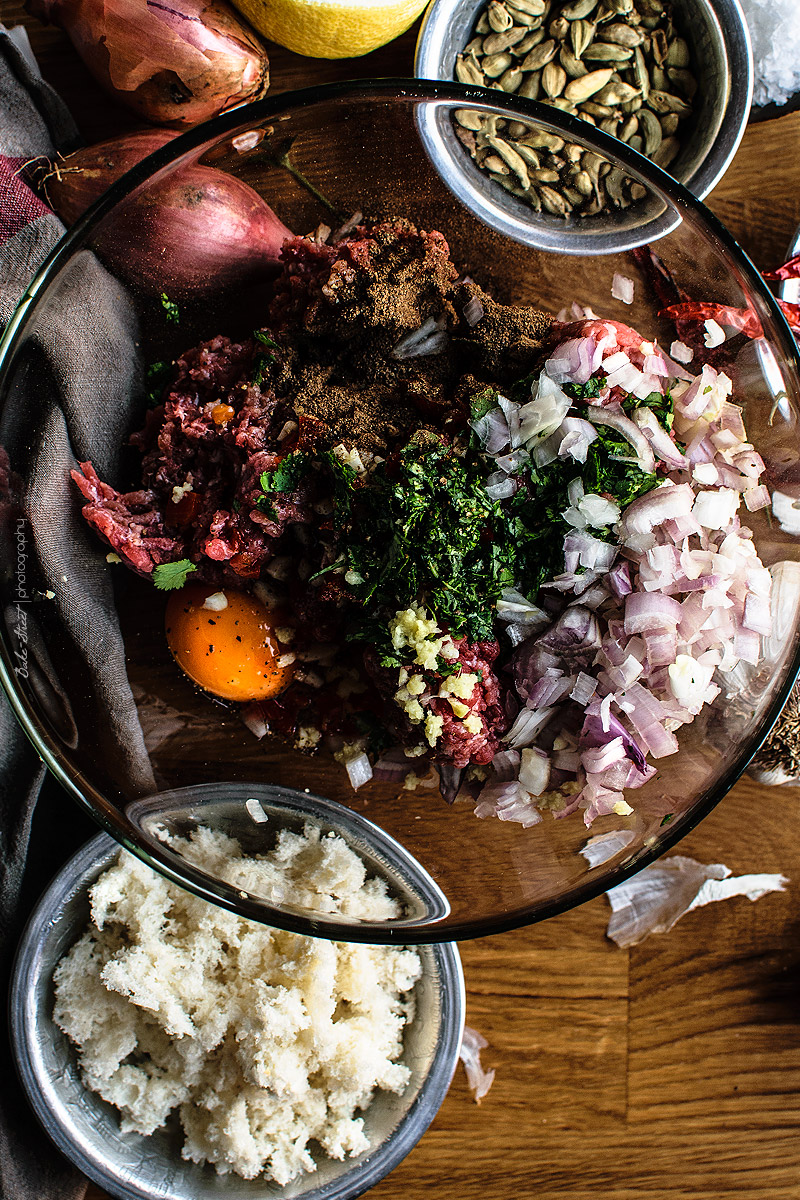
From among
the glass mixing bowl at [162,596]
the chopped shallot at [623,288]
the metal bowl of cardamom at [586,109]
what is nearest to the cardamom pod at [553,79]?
the metal bowl of cardamom at [586,109]

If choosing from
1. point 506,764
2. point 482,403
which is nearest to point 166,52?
point 482,403

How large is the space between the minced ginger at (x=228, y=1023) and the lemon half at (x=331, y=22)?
1738 mm

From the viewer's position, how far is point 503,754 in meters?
1.53

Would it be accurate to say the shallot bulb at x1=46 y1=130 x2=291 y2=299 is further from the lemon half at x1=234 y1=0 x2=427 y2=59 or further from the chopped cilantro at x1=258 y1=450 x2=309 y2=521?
the chopped cilantro at x1=258 y1=450 x2=309 y2=521

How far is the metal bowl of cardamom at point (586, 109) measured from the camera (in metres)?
1.63

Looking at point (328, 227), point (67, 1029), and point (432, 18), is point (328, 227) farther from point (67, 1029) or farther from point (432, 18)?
point (67, 1029)

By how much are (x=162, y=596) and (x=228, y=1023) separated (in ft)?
3.01

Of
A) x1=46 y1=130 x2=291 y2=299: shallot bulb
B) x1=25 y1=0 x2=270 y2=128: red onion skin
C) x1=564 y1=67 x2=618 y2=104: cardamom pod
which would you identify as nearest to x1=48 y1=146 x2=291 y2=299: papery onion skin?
x1=46 y1=130 x2=291 y2=299: shallot bulb

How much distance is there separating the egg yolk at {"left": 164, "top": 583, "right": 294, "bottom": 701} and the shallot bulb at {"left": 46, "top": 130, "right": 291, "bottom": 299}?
24.2 inches

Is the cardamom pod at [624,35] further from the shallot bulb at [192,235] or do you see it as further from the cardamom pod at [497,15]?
the shallot bulb at [192,235]

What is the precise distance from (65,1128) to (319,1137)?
1.76 ft

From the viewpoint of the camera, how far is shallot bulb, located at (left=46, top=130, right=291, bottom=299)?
1629 millimetres

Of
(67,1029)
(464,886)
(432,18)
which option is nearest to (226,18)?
(432,18)

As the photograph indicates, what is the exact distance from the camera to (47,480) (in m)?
1.60
